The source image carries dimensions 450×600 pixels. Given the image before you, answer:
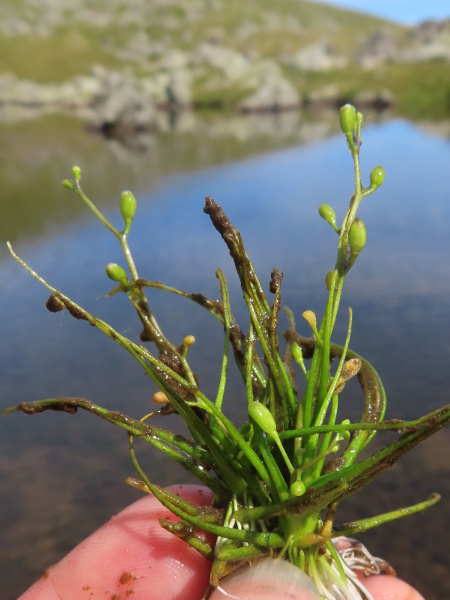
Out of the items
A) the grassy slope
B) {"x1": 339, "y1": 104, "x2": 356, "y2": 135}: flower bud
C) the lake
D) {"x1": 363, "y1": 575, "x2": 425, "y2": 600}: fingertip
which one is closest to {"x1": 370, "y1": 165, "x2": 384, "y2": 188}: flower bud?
{"x1": 339, "y1": 104, "x2": 356, "y2": 135}: flower bud

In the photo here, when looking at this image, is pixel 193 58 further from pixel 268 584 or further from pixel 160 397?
pixel 268 584

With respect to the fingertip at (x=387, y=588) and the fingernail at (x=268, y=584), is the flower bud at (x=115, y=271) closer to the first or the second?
the fingernail at (x=268, y=584)

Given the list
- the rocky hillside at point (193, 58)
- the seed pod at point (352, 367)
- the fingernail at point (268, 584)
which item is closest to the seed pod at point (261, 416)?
the seed pod at point (352, 367)

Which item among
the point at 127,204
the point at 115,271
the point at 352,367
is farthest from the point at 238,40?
the point at 352,367

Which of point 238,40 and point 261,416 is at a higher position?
point 238,40

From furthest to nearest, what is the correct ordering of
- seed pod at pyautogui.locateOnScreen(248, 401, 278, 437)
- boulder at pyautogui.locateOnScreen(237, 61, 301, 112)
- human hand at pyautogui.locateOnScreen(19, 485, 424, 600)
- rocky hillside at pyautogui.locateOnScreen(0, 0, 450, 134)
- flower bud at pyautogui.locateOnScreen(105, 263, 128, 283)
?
boulder at pyautogui.locateOnScreen(237, 61, 301, 112), rocky hillside at pyautogui.locateOnScreen(0, 0, 450, 134), human hand at pyautogui.locateOnScreen(19, 485, 424, 600), flower bud at pyautogui.locateOnScreen(105, 263, 128, 283), seed pod at pyautogui.locateOnScreen(248, 401, 278, 437)

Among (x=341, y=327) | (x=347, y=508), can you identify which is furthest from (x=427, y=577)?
(x=341, y=327)

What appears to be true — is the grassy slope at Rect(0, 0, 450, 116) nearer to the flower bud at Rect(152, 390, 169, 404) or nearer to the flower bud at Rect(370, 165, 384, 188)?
the flower bud at Rect(370, 165, 384, 188)
